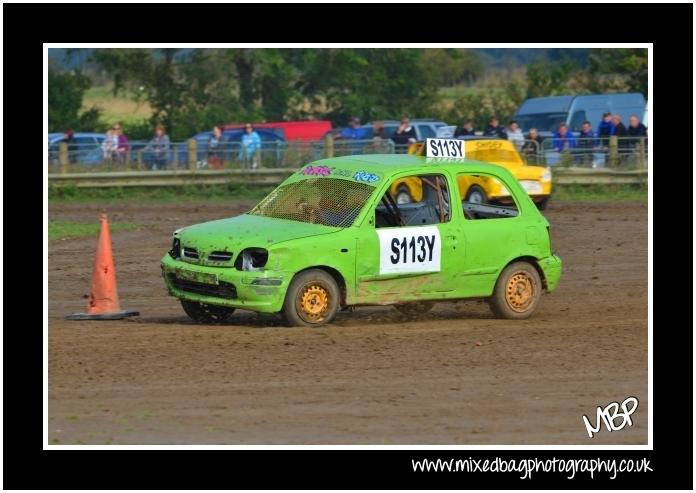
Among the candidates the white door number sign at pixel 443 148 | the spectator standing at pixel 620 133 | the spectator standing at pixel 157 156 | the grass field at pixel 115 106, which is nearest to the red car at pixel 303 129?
the spectator standing at pixel 157 156

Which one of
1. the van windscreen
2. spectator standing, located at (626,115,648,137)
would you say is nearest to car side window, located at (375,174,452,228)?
spectator standing, located at (626,115,648,137)

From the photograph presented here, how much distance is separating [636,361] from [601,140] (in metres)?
19.1

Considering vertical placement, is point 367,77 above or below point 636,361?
above

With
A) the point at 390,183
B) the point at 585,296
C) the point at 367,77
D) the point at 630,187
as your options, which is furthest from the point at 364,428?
the point at 367,77

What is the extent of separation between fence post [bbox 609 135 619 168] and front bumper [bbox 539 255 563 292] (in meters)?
16.4

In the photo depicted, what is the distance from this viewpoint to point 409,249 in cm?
1195

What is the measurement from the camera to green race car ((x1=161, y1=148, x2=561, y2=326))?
11.4 meters

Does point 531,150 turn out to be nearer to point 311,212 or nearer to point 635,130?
point 635,130

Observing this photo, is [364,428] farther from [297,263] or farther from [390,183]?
[390,183]

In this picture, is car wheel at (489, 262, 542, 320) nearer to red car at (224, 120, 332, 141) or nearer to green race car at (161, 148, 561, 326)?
green race car at (161, 148, 561, 326)

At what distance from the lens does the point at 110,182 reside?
2880cm

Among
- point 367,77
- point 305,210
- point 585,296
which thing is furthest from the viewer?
point 367,77

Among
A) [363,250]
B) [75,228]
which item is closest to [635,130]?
[75,228]

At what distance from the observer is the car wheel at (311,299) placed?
11.4 metres
